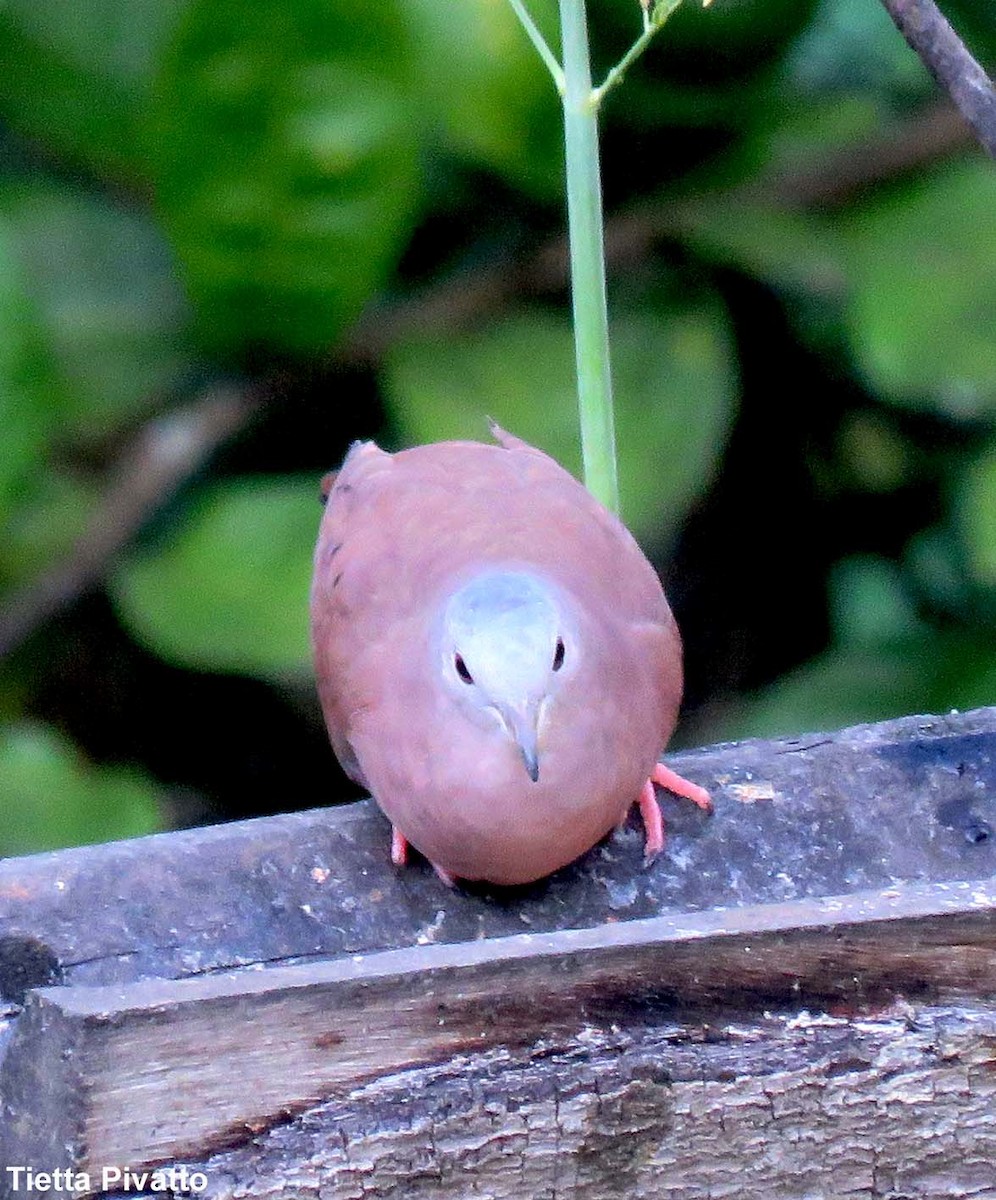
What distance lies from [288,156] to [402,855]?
1617 mm

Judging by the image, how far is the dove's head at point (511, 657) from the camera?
1.88 metres

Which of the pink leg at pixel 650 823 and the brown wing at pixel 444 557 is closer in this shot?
the pink leg at pixel 650 823

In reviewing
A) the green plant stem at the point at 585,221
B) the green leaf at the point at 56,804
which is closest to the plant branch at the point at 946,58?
the green plant stem at the point at 585,221

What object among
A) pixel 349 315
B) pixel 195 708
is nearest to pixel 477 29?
pixel 349 315

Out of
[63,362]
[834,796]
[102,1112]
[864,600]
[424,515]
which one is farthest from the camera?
[864,600]

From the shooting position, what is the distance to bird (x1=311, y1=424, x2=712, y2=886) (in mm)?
1901

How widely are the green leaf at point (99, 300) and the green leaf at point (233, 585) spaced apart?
32 centimetres

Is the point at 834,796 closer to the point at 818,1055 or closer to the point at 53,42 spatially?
the point at 818,1055

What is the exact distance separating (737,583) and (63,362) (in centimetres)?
158

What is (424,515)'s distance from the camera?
2330 mm

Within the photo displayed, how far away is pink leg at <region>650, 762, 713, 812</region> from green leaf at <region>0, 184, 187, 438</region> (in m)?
1.73

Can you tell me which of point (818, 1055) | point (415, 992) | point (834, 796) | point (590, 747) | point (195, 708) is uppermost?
point (415, 992)

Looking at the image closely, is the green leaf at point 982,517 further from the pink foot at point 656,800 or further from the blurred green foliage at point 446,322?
the pink foot at point 656,800

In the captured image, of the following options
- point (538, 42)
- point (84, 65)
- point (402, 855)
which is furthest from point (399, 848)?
point (84, 65)
